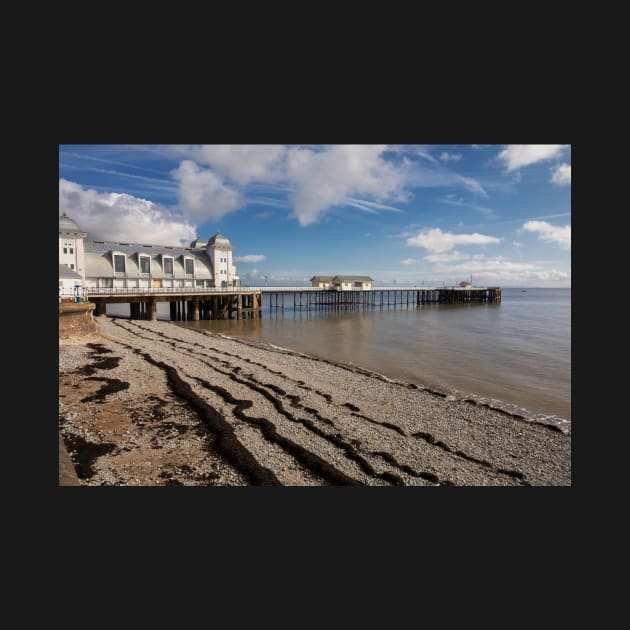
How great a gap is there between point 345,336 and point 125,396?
17.3 meters

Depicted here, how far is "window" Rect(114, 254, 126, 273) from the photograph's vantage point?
3231 cm

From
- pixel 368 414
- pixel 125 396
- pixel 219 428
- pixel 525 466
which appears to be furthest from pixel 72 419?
pixel 525 466

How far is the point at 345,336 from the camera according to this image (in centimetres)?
2466

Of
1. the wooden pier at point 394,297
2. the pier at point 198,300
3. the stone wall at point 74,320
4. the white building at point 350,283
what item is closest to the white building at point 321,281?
the white building at point 350,283

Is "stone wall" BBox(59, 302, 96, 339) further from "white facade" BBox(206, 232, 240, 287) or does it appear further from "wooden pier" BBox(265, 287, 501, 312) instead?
"wooden pier" BBox(265, 287, 501, 312)

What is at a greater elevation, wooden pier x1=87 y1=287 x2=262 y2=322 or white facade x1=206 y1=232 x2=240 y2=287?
white facade x1=206 y1=232 x2=240 y2=287

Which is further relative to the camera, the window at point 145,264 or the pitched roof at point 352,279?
the pitched roof at point 352,279

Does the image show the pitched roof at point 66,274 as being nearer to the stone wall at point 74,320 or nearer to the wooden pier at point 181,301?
the stone wall at point 74,320

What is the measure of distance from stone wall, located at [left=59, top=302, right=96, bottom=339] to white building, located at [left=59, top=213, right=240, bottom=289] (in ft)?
43.1

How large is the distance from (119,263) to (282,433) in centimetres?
3177

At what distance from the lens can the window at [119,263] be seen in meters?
32.3

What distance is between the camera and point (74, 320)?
52.9 feet

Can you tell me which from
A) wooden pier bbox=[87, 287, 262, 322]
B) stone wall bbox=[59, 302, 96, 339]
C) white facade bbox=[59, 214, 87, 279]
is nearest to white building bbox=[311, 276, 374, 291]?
wooden pier bbox=[87, 287, 262, 322]

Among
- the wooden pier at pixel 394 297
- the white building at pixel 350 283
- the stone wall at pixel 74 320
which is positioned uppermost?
the white building at pixel 350 283
